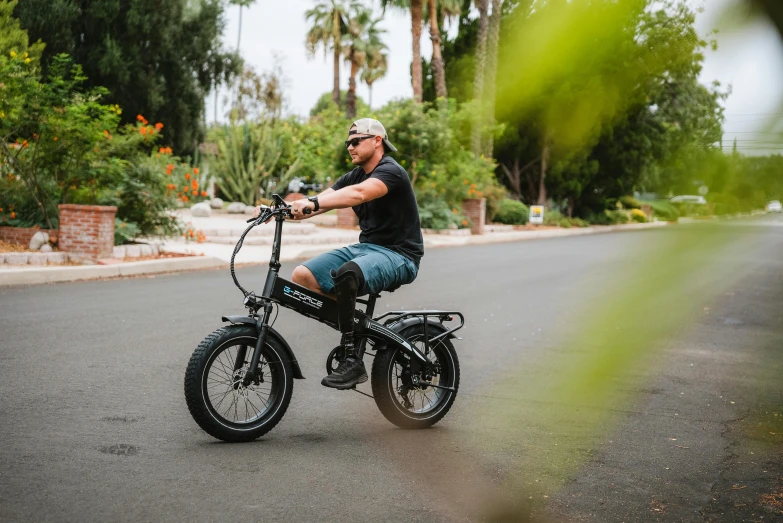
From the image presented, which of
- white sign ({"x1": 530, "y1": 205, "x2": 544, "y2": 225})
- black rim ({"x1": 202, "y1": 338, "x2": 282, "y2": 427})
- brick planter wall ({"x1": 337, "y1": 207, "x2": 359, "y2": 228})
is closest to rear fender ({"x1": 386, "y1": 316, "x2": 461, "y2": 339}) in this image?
black rim ({"x1": 202, "y1": 338, "x2": 282, "y2": 427})

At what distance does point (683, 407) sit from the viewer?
6020mm

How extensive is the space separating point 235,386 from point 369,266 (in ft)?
3.20

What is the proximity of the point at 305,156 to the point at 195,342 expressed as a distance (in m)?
26.6

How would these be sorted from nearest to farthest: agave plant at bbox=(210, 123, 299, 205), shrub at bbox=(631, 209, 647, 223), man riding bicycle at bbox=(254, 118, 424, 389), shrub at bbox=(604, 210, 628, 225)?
1. shrub at bbox=(631, 209, 647, 223)
2. shrub at bbox=(604, 210, 628, 225)
3. man riding bicycle at bbox=(254, 118, 424, 389)
4. agave plant at bbox=(210, 123, 299, 205)

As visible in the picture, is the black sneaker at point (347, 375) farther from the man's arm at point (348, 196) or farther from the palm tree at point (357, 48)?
the palm tree at point (357, 48)

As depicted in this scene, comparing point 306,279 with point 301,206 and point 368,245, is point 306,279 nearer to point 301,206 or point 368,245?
point 368,245

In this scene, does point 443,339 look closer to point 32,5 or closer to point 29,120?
point 29,120

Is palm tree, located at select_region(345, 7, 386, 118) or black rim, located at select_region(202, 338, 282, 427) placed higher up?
palm tree, located at select_region(345, 7, 386, 118)

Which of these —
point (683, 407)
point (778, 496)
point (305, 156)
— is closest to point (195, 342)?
point (683, 407)

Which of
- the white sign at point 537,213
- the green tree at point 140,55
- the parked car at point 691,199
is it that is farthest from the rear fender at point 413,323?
the green tree at point 140,55

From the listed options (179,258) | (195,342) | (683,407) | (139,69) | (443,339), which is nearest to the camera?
(443,339)

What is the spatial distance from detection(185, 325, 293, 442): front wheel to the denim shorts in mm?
483

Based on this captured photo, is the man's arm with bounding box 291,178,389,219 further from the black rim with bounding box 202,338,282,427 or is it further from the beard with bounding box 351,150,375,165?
the black rim with bounding box 202,338,282,427

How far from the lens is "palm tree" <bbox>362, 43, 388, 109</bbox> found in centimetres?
5269
